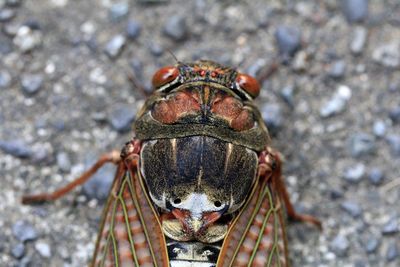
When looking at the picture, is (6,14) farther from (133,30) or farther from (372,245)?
(372,245)

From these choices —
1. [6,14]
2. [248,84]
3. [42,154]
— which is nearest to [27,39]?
[6,14]

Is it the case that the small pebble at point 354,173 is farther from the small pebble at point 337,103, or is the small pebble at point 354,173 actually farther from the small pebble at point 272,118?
the small pebble at point 272,118

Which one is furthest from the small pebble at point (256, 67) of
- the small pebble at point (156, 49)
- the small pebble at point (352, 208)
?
the small pebble at point (352, 208)

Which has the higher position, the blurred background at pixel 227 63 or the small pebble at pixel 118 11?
the small pebble at pixel 118 11

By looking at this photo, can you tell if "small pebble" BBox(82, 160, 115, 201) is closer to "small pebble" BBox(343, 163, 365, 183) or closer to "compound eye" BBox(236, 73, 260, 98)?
"compound eye" BBox(236, 73, 260, 98)

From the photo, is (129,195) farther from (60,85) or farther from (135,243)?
(60,85)

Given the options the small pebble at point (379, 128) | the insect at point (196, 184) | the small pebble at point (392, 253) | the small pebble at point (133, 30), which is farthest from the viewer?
the small pebble at point (133, 30)
